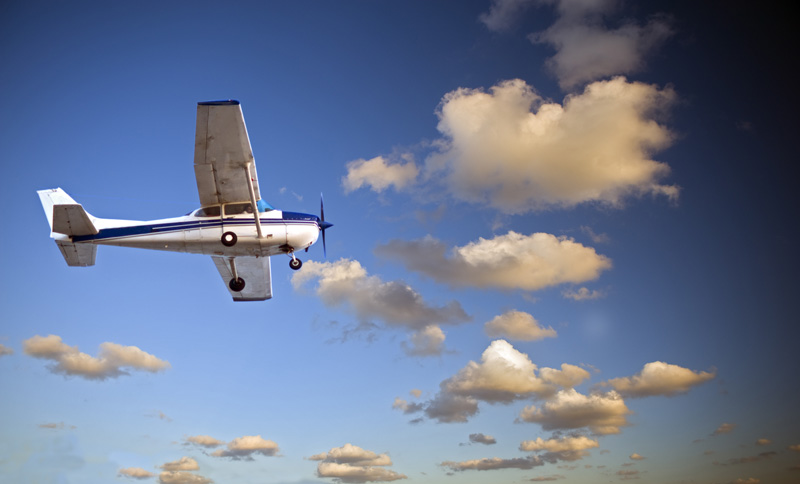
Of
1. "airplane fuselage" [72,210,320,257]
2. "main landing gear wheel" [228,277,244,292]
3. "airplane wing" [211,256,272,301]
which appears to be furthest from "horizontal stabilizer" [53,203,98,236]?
"main landing gear wheel" [228,277,244,292]

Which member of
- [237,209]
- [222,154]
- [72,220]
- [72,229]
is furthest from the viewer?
[237,209]

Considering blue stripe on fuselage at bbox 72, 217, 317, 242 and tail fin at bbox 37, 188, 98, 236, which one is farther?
blue stripe on fuselage at bbox 72, 217, 317, 242

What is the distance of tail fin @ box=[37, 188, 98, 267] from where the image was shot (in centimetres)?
2084

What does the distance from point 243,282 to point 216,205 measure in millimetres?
4579

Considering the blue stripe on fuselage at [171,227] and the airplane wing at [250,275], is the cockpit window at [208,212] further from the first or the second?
the airplane wing at [250,275]

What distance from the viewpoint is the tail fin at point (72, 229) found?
68.4 feet

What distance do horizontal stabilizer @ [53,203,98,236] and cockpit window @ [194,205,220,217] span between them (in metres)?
3.42

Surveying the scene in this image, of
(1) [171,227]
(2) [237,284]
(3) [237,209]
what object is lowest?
(2) [237,284]

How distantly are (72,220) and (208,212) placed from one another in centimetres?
432

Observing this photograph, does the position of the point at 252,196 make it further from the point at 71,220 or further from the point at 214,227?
the point at 71,220

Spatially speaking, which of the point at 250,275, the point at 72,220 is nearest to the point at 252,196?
the point at 250,275

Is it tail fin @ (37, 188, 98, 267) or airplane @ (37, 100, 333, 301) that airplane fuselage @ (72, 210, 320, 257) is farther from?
tail fin @ (37, 188, 98, 267)

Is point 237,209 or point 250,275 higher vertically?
point 237,209

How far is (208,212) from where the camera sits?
21922 millimetres
